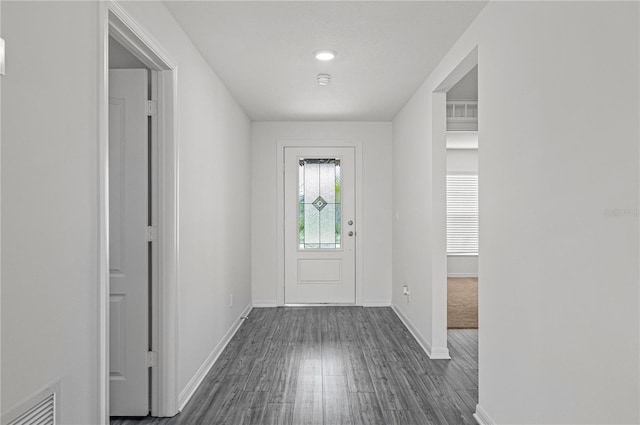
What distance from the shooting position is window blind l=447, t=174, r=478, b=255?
7.98 metres

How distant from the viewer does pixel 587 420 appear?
1.51 meters

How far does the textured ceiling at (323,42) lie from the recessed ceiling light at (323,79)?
0.05m

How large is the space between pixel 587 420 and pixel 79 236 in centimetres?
198

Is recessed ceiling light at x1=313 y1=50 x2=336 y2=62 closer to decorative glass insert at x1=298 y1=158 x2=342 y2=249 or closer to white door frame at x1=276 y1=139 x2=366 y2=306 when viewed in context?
white door frame at x1=276 y1=139 x2=366 y2=306

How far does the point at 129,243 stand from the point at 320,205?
3346mm

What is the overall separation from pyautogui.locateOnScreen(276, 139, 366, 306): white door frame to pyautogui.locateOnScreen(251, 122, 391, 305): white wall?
0.04 meters

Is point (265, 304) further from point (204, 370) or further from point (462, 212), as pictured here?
point (462, 212)

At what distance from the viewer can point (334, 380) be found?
3.10m

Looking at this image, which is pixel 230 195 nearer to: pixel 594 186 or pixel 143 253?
pixel 143 253

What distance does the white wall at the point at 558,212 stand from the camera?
133 centimetres

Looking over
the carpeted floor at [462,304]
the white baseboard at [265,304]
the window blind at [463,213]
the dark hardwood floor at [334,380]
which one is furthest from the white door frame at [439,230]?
the window blind at [463,213]

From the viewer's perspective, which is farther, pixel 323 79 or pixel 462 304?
pixel 462 304

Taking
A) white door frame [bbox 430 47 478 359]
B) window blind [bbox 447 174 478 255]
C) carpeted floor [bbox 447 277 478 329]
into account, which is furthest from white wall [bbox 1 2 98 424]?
window blind [bbox 447 174 478 255]

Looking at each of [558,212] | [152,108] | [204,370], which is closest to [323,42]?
[152,108]
